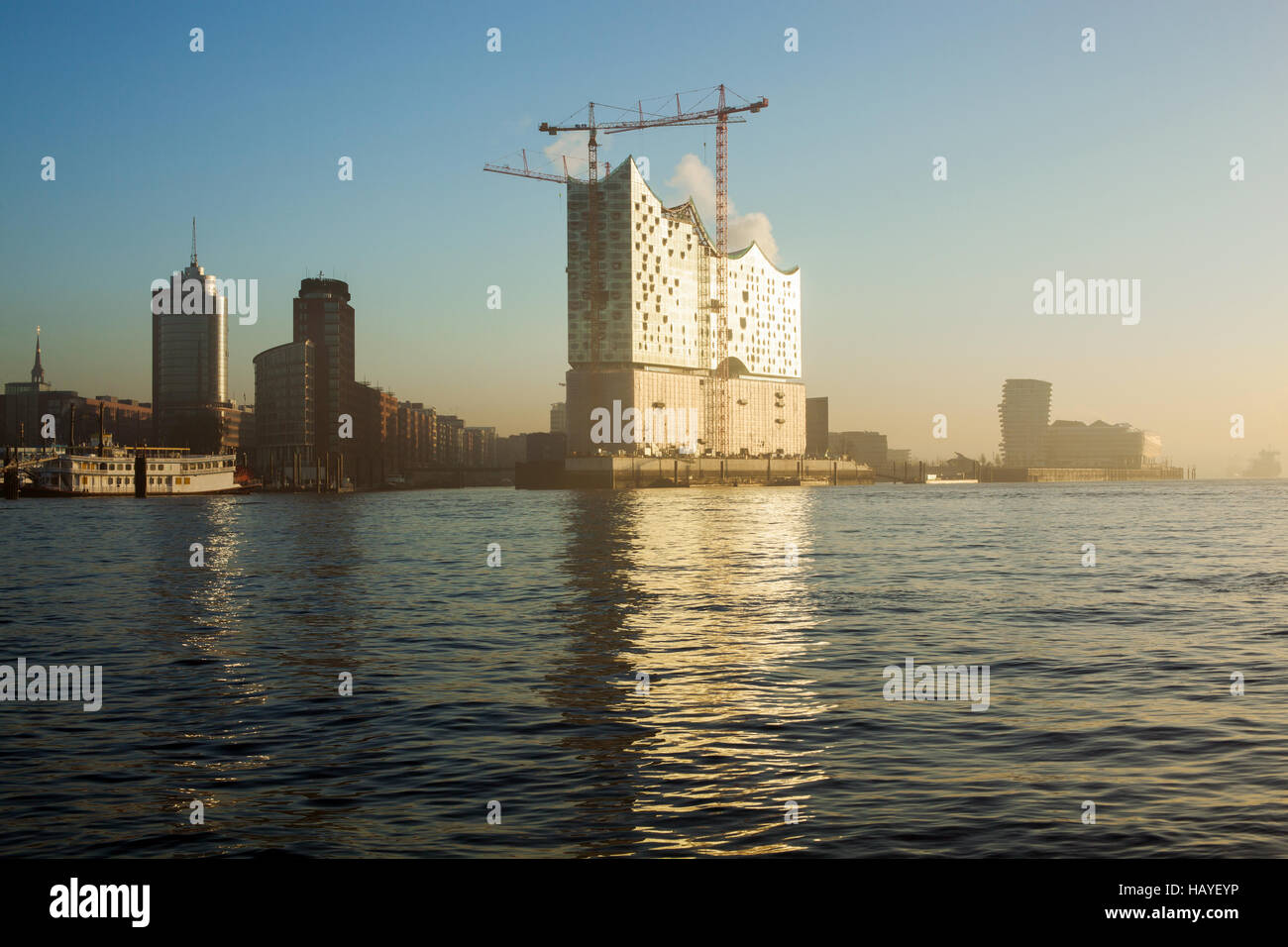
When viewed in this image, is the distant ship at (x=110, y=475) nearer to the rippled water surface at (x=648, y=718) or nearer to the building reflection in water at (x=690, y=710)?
the rippled water surface at (x=648, y=718)

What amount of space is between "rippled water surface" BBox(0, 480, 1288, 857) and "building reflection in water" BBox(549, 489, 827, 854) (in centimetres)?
7

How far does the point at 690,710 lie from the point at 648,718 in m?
0.95

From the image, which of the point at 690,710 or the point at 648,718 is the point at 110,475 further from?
the point at 648,718

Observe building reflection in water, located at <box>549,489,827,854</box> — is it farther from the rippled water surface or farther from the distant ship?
the distant ship

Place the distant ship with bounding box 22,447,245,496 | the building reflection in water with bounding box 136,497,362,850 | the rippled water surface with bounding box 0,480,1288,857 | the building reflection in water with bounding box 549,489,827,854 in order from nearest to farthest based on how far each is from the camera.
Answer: the rippled water surface with bounding box 0,480,1288,857, the building reflection in water with bounding box 549,489,827,854, the building reflection in water with bounding box 136,497,362,850, the distant ship with bounding box 22,447,245,496

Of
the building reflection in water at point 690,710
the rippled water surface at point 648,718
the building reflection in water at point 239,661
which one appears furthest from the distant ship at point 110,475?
the building reflection in water at point 690,710

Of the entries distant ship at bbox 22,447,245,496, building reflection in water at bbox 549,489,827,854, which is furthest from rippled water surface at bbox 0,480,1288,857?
distant ship at bbox 22,447,245,496

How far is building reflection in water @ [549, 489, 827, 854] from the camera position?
11812 millimetres

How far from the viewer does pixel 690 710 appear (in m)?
18.2

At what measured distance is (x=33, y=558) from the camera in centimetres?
5562
